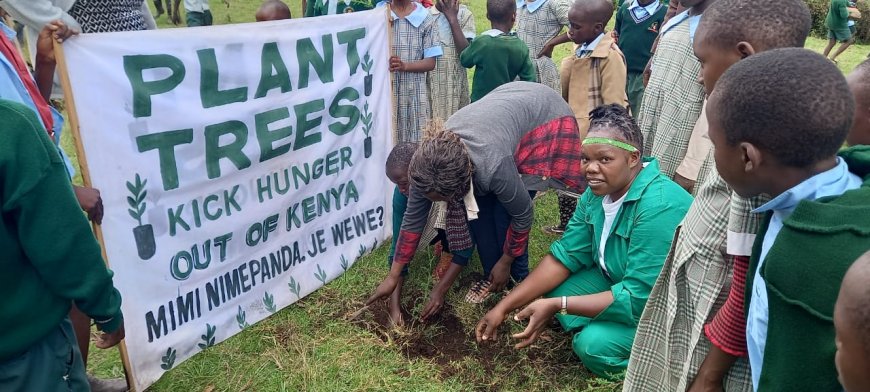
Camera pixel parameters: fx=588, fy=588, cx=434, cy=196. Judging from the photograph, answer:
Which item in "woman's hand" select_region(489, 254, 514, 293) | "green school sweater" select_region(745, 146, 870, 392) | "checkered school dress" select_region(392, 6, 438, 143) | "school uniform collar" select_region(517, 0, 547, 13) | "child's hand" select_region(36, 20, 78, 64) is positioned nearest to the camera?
"green school sweater" select_region(745, 146, 870, 392)

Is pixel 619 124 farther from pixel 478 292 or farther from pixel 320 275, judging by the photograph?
pixel 320 275

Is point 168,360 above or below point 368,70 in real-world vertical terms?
below

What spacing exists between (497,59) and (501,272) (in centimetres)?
169

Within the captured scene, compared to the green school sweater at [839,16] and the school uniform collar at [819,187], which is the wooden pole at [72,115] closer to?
the school uniform collar at [819,187]

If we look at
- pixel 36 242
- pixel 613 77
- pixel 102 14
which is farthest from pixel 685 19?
pixel 102 14

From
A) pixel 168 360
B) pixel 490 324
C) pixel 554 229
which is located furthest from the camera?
pixel 554 229

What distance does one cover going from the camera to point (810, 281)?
1.05m

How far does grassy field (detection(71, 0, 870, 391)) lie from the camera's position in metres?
2.66

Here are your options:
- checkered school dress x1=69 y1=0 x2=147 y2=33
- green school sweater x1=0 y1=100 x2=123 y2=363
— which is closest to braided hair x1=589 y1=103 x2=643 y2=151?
green school sweater x1=0 y1=100 x2=123 y2=363

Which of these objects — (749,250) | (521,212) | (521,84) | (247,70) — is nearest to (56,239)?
(247,70)

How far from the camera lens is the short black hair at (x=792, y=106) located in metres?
1.14

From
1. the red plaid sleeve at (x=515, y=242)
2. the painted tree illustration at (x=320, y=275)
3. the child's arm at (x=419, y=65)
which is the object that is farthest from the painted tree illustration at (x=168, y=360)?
the child's arm at (x=419, y=65)

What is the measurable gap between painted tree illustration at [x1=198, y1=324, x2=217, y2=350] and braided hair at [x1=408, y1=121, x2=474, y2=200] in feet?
3.99

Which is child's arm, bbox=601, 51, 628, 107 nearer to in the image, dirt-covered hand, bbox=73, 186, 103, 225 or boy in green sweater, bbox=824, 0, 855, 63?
dirt-covered hand, bbox=73, 186, 103, 225
